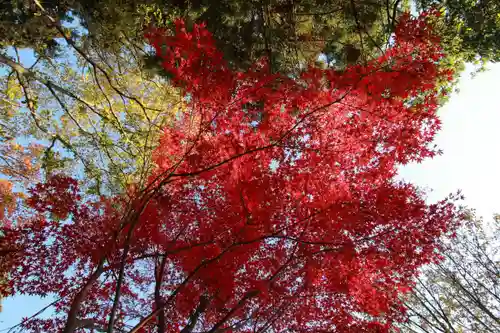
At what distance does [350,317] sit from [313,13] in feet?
25.5

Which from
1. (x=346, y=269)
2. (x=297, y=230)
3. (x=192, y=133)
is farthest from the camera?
(x=346, y=269)

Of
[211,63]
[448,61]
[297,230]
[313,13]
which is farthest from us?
[448,61]

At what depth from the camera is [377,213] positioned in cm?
631

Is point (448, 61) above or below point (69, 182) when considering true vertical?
above

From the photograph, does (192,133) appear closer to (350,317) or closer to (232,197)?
(232,197)

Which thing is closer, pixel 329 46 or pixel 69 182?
pixel 69 182

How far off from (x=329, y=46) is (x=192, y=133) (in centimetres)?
459

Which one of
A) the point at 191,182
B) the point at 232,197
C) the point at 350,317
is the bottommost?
the point at 350,317

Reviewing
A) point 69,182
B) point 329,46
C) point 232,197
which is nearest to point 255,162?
point 232,197

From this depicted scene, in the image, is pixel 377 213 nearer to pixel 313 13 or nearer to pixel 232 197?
pixel 232 197

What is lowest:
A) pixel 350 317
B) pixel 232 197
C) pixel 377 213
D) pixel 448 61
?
pixel 350 317

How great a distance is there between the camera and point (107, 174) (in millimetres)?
7051

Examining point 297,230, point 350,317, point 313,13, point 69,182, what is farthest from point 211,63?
point 350,317

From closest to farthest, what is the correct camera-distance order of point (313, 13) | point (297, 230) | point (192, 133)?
point (192, 133), point (297, 230), point (313, 13)
